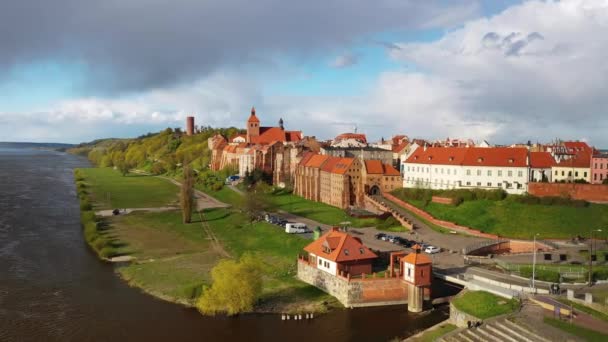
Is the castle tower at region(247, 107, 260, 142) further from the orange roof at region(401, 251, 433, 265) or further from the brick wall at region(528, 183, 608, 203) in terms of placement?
the orange roof at region(401, 251, 433, 265)

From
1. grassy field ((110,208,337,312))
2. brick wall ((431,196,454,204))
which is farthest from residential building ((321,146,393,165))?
grassy field ((110,208,337,312))

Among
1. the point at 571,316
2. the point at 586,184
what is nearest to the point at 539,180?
the point at 586,184

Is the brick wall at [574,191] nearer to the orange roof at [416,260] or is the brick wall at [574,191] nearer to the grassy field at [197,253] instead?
the orange roof at [416,260]

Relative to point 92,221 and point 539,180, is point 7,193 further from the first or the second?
point 539,180

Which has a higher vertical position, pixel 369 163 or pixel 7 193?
pixel 369 163

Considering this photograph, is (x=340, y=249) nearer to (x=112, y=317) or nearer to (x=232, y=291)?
(x=232, y=291)

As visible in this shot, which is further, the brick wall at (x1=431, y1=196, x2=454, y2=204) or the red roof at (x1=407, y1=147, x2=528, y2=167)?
the red roof at (x1=407, y1=147, x2=528, y2=167)
